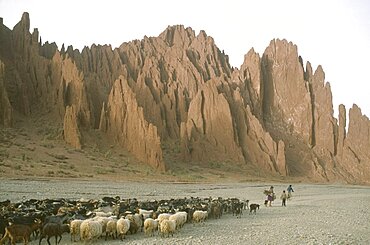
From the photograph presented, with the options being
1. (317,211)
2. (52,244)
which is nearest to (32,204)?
(52,244)

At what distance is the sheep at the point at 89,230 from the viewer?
59.2 feet

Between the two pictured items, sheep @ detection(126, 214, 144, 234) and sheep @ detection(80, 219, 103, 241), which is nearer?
sheep @ detection(80, 219, 103, 241)

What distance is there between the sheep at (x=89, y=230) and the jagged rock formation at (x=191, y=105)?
49.2 metres

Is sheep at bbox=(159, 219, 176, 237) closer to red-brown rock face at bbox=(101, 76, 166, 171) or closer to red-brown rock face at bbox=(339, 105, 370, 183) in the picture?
red-brown rock face at bbox=(101, 76, 166, 171)

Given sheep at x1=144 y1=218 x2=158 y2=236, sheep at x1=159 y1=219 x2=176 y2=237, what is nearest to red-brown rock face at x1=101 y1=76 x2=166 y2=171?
sheep at x1=144 y1=218 x2=158 y2=236

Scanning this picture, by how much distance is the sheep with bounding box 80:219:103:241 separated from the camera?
18.0m

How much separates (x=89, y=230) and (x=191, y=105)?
70888 mm

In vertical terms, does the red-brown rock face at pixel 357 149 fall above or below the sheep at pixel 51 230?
above

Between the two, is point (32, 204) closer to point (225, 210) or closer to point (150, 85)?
point (225, 210)

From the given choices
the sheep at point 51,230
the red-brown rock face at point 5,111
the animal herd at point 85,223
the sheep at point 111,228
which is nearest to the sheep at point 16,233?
the animal herd at point 85,223

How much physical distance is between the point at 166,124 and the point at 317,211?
5653cm

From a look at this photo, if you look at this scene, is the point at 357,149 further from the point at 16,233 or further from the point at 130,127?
the point at 16,233

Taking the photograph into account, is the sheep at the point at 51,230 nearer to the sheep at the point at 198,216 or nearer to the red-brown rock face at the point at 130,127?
the sheep at the point at 198,216

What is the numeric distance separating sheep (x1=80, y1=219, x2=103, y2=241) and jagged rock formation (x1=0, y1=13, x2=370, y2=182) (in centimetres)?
4917
